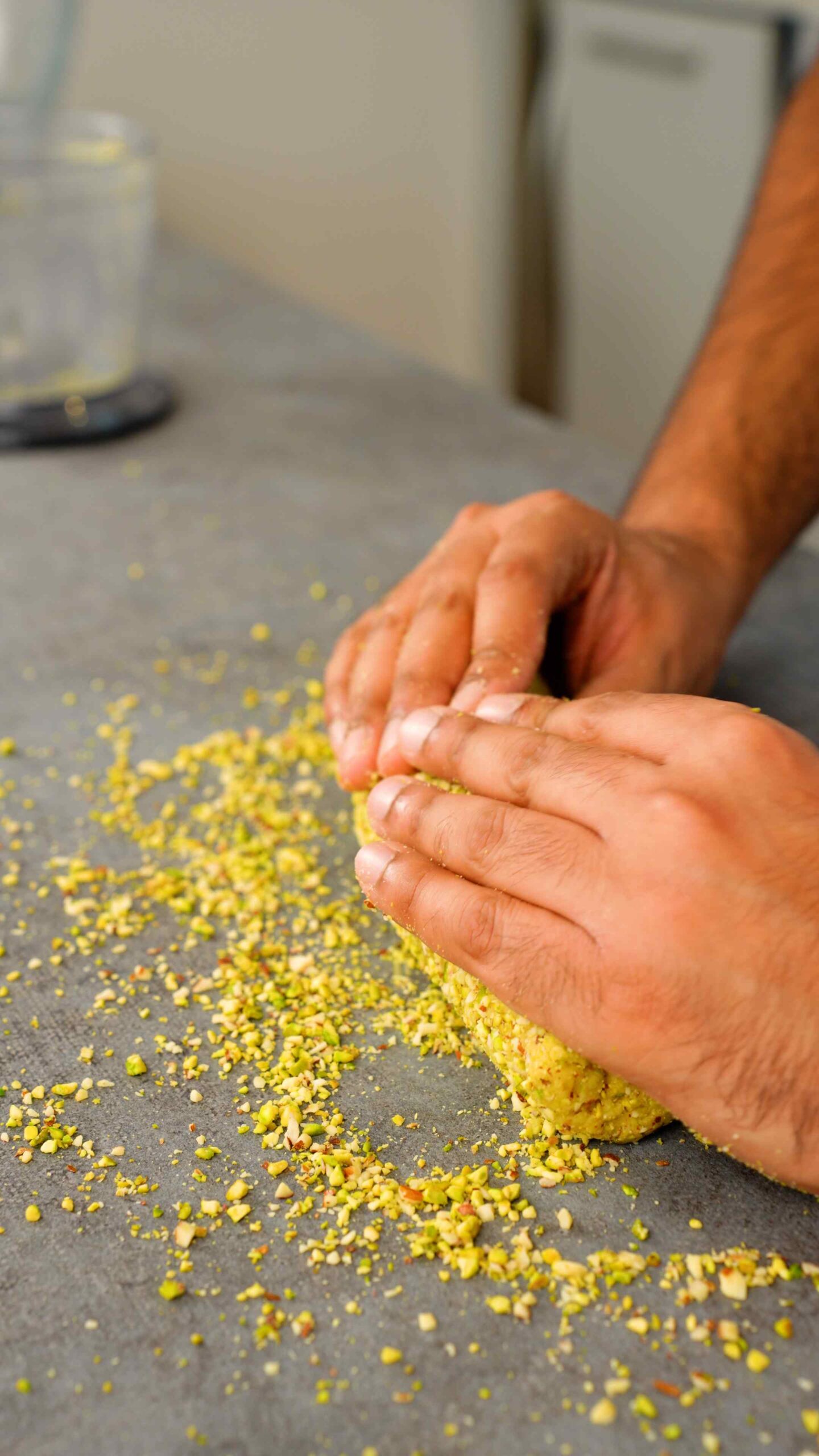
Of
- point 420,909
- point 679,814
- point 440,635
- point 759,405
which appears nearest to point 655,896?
point 679,814

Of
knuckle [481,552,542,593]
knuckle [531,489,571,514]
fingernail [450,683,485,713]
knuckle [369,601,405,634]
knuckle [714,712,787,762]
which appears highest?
knuckle [714,712,787,762]

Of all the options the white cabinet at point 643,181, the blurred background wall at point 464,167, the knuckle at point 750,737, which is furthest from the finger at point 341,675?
the blurred background wall at point 464,167

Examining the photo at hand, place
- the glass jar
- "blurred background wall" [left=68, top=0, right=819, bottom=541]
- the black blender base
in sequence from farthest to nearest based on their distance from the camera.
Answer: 1. "blurred background wall" [left=68, top=0, right=819, bottom=541]
2. the black blender base
3. the glass jar

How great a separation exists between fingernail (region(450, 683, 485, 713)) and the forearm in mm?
295

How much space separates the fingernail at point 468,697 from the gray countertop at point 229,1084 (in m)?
0.24

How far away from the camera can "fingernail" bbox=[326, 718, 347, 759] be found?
0.94 m

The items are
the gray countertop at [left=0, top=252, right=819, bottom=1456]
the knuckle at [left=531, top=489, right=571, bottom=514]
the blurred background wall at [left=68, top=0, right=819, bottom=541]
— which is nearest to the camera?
the gray countertop at [left=0, top=252, right=819, bottom=1456]

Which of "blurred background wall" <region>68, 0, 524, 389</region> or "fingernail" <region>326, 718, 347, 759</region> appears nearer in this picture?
"fingernail" <region>326, 718, 347, 759</region>

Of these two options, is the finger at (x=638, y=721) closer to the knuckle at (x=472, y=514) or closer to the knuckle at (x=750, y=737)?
the knuckle at (x=750, y=737)

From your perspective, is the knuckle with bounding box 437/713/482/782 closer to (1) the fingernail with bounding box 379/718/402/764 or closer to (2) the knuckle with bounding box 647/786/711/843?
(1) the fingernail with bounding box 379/718/402/764

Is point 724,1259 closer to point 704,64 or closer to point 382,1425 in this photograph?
point 382,1425

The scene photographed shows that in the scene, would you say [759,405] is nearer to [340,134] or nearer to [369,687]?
[369,687]

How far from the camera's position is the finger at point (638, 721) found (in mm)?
705

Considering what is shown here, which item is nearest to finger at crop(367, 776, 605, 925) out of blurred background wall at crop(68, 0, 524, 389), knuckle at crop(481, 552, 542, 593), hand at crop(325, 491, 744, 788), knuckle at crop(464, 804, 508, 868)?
knuckle at crop(464, 804, 508, 868)
